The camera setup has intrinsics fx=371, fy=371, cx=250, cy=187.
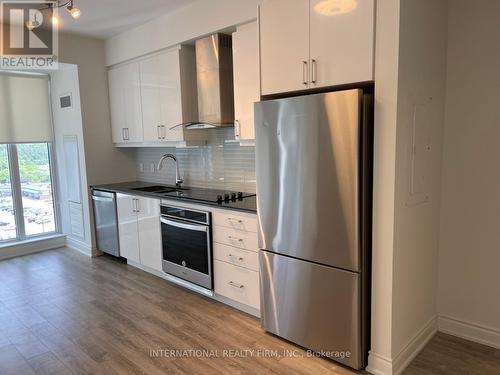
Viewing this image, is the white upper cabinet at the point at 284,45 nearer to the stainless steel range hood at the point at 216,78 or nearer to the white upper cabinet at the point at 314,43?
the white upper cabinet at the point at 314,43

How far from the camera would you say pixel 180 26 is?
11.6 feet

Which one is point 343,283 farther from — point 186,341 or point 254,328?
point 186,341

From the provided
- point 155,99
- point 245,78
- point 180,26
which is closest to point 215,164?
point 155,99

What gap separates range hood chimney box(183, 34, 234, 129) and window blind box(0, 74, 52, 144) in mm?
2679

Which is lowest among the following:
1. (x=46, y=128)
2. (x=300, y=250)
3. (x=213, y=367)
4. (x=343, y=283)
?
(x=213, y=367)

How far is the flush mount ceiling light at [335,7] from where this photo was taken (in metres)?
2.05

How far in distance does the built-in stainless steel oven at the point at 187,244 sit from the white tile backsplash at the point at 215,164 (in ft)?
2.14

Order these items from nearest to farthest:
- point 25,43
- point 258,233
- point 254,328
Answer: point 258,233
point 254,328
point 25,43

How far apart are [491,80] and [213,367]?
252cm

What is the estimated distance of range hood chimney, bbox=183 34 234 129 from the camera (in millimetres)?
3307

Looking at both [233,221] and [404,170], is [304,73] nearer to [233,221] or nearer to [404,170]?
[404,170]

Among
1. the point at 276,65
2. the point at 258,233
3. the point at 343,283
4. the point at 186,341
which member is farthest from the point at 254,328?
the point at 276,65

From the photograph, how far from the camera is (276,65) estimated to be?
2457 millimetres

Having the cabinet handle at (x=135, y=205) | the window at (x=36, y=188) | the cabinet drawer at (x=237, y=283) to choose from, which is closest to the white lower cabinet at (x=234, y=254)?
the cabinet drawer at (x=237, y=283)
